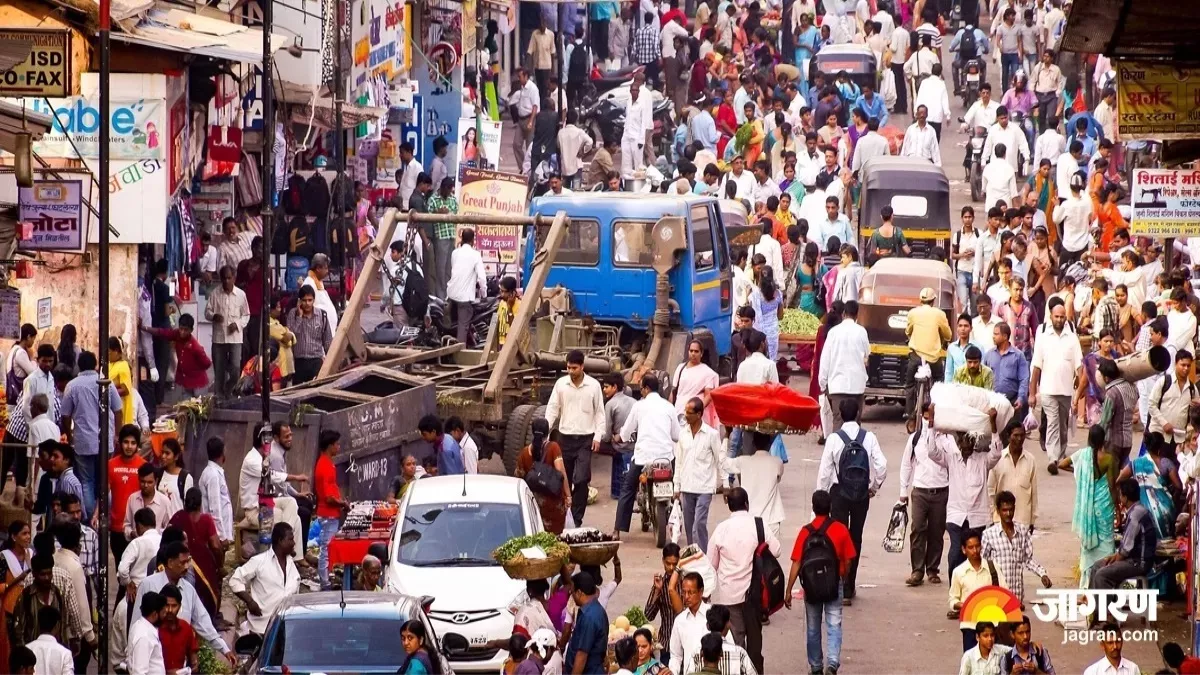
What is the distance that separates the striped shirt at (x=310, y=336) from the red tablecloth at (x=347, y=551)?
6992 millimetres

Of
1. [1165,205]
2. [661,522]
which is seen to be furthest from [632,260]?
[1165,205]

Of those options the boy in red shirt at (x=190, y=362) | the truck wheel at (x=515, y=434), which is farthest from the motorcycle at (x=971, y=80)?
the boy in red shirt at (x=190, y=362)

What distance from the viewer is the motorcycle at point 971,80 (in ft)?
140

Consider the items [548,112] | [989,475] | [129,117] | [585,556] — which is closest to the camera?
[585,556]

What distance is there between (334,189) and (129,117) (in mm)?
7632

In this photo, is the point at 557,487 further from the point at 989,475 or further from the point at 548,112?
the point at 548,112

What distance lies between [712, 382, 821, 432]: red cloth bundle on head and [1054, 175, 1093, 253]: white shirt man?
46.0 ft

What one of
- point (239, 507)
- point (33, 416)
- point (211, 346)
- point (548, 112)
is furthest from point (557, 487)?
point (548, 112)

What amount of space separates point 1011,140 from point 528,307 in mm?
16115

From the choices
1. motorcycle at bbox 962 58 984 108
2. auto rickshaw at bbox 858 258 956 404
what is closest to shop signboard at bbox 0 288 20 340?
auto rickshaw at bbox 858 258 956 404

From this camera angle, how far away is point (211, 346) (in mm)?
24344

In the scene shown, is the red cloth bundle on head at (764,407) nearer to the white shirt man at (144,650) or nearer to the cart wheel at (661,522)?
the cart wheel at (661,522)

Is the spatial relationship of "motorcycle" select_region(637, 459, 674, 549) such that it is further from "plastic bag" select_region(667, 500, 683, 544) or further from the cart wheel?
"plastic bag" select_region(667, 500, 683, 544)

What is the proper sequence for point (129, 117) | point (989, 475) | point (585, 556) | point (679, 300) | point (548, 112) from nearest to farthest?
point (585, 556)
point (989, 475)
point (129, 117)
point (679, 300)
point (548, 112)
